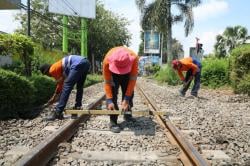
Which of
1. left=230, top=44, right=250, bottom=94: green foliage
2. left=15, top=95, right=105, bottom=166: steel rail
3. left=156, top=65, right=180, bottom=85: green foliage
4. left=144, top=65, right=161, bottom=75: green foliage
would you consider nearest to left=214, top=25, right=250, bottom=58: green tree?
left=144, top=65, right=161, bottom=75: green foliage

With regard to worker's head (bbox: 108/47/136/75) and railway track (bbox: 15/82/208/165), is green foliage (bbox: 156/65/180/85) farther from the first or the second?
worker's head (bbox: 108/47/136/75)

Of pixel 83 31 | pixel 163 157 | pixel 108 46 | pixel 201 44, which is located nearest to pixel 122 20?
pixel 108 46

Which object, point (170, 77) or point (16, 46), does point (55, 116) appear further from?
point (170, 77)

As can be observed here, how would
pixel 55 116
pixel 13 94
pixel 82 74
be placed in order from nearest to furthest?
pixel 55 116, pixel 82 74, pixel 13 94

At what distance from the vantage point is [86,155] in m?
5.47

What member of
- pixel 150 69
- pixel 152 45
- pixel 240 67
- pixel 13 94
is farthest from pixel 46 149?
pixel 152 45

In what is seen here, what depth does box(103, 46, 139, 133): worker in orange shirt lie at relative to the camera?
7.18m

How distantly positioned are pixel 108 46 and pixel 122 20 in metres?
6.31

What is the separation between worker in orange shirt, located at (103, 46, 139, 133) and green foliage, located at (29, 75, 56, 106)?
411 centimetres

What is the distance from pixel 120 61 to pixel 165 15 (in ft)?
106

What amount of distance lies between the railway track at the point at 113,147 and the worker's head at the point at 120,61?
104cm

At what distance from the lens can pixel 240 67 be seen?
56.6ft

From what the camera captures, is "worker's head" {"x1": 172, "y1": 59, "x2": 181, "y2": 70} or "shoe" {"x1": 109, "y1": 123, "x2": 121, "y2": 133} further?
"worker's head" {"x1": 172, "y1": 59, "x2": 181, "y2": 70}

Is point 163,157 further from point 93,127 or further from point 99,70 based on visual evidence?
point 99,70
